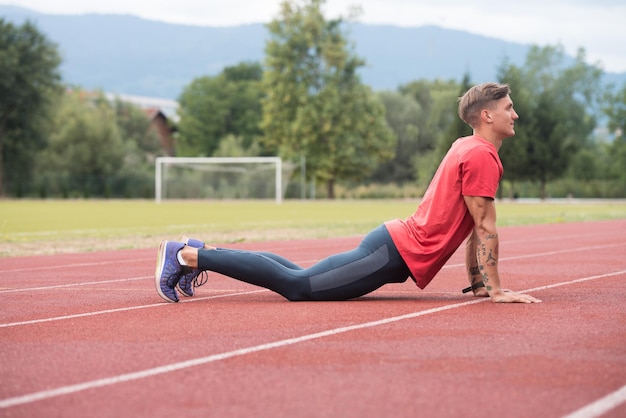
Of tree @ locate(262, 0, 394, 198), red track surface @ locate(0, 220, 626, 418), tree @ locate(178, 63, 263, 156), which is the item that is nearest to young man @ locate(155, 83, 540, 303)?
red track surface @ locate(0, 220, 626, 418)

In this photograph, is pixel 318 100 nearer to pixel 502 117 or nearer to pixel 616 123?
pixel 616 123

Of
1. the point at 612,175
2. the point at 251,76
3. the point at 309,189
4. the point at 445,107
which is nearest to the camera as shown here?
the point at 309,189

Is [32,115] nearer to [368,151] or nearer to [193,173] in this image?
[193,173]

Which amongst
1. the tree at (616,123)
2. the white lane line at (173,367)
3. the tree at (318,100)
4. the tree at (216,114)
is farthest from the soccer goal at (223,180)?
the white lane line at (173,367)

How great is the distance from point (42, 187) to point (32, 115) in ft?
16.4

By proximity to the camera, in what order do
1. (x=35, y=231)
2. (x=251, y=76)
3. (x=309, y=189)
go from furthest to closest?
(x=251, y=76) → (x=309, y=189) → (x=35, y=231)

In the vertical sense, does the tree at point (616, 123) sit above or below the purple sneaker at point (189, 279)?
above

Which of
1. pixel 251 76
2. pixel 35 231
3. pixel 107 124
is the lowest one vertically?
pixel 35 231

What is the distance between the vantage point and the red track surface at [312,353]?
382cm

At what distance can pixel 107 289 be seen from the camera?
8.56 metres

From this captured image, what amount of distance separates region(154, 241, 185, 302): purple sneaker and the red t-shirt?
149 cm

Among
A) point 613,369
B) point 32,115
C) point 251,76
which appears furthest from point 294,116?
point 613,369

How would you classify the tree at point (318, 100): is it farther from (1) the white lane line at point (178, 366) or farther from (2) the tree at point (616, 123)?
(1) the white lane line at point (178, 366)

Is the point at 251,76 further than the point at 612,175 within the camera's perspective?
Yes
